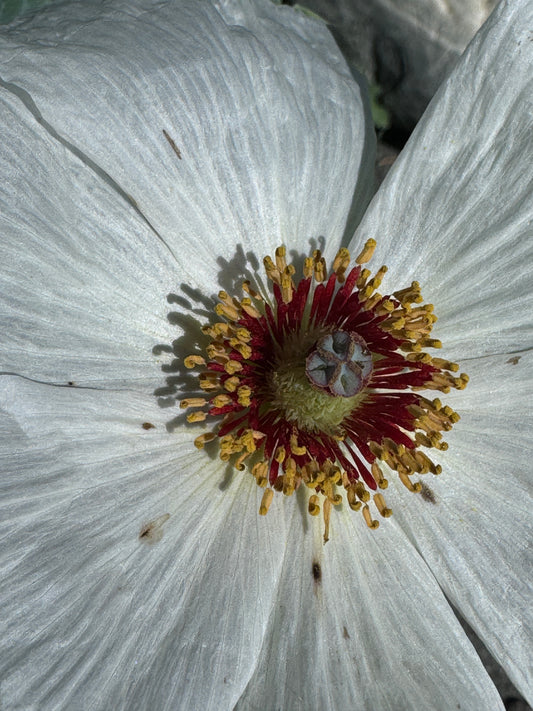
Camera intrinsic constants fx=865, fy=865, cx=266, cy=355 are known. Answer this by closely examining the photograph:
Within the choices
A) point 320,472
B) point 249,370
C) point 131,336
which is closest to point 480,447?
point 320,472

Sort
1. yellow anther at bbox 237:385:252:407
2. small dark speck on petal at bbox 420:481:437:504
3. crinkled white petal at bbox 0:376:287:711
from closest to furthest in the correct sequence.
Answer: crinkled white petal at bbox 0:376:287:711, yellow anther at bbox 237:385:252:407, small dark speck on petal at bbox 420:481:437:504

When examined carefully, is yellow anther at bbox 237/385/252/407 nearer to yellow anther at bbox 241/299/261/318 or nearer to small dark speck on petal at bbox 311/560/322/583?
yellow anther at bbox 241/299/261/318

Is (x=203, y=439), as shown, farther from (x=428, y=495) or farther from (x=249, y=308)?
(x=428, y=495)

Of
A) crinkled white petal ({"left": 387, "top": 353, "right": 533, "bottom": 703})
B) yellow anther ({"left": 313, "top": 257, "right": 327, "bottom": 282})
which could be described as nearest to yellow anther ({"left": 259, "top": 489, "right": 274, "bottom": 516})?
crinkled white petal ({"left": 387, "top": 353, "right": 533, "bottom": 703})

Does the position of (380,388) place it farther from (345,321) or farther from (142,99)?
(142,99)

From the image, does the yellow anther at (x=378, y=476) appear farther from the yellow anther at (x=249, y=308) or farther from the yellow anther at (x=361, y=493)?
the yellow anther at (x=249, y=308)

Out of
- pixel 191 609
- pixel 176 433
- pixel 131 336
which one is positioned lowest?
pixel 191 609
